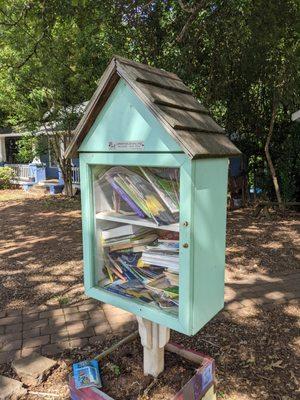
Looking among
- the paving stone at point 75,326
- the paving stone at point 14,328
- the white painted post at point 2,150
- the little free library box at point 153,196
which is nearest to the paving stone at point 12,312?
the paving stone at point 14,328

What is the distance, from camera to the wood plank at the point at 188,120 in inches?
74.4

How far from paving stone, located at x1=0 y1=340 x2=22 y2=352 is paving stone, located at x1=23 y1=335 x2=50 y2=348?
0.05 m

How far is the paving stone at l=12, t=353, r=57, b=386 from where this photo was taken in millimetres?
2758

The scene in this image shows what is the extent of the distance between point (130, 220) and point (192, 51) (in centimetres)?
691

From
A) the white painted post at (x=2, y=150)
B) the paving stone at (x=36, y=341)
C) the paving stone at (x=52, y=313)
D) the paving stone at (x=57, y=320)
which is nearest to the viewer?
the paving stone at (x=36, y=341)

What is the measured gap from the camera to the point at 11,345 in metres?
3.24

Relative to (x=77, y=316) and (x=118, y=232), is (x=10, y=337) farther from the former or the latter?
(x=118, y=232)

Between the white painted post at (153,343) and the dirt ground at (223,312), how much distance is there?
0.31ft

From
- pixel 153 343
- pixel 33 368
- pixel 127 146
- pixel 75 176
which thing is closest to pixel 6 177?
pixel 75 176

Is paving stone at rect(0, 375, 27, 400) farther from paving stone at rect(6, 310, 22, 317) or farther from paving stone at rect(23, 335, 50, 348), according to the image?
paving stone at rect(6, 310, 22, 317)

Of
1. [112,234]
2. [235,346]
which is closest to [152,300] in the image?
[112,234]

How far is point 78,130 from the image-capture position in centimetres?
224

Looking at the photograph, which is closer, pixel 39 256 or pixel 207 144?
pixel 207 144

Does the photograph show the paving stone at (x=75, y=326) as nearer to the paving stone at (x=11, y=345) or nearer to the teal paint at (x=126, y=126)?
the paving stone at (x=11, y=345)
